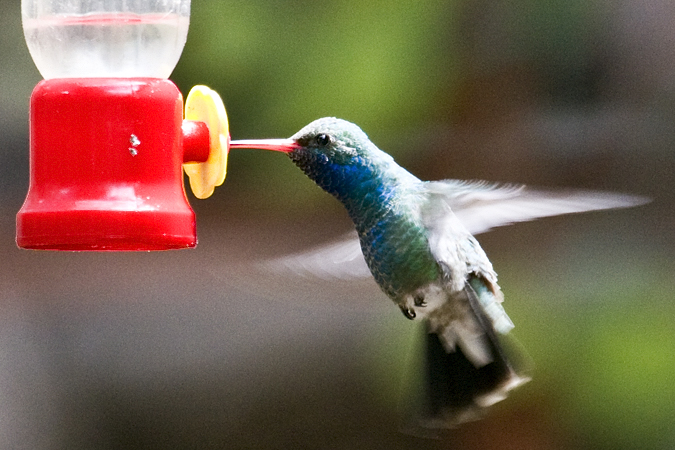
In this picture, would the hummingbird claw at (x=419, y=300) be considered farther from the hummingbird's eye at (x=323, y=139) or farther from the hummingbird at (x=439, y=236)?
the hummingbird's eye at (x=323, y=139)

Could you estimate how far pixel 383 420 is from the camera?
4.76m

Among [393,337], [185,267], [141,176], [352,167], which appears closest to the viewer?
[141,176]

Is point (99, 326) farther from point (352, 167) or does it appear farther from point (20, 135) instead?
point (352, 167)

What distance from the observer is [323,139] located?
229cm

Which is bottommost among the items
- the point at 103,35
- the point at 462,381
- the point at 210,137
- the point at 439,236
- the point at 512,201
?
the point at 462,381

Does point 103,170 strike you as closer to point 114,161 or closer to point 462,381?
point 114,161

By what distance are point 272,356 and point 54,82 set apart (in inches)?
114

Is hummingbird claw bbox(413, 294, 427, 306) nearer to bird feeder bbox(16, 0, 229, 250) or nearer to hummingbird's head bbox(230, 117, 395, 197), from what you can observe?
hummingbird's head bbox(230, 117, 395, 197)

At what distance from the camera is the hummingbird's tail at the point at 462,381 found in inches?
108

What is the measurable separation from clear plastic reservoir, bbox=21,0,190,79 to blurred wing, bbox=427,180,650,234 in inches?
30.6

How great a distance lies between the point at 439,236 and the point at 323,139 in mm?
453

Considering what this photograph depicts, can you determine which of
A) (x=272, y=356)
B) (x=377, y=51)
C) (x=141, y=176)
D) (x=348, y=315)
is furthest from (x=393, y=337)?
(x=141, y=176)

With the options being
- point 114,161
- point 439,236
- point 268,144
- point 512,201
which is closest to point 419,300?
point 439,236

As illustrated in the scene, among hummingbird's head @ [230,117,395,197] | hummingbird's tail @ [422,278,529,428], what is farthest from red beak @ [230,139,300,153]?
hummingbird's tail @ [422,278,529,428]
